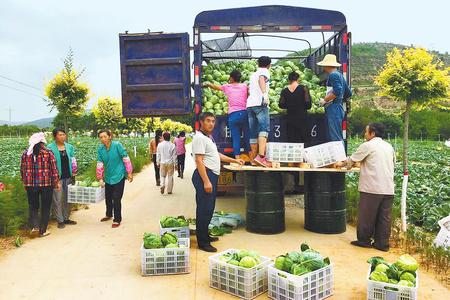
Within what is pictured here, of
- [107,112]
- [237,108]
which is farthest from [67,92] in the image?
[237,108]

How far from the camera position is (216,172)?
6.09 metres

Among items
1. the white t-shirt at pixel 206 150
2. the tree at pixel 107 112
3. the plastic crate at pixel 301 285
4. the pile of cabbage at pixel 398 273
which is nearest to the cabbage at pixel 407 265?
the pile of cabbage at pixel 398 273

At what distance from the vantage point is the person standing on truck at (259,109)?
7.12 m

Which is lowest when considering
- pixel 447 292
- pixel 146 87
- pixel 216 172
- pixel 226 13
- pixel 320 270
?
pixel 447 292

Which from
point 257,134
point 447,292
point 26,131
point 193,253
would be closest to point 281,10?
point 257,134

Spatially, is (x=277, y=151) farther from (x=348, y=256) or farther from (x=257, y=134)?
(x=348, y=256)

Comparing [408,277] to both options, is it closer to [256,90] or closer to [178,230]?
[178,230]

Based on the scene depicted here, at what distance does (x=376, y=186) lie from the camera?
624cm

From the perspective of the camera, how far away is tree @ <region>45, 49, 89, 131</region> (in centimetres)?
1911

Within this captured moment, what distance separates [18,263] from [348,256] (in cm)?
473

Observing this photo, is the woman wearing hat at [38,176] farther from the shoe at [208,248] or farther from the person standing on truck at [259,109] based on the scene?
the person standing on truck at [259,109]

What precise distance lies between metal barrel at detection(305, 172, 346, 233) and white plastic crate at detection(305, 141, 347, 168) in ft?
1.19

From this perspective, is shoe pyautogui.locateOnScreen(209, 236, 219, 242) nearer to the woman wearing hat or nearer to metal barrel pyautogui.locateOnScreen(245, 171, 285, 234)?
metal barrel pyautogui.locateOnScreen(245, 171, 285, 234)

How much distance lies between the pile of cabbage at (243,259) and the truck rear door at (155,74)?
3.83m
